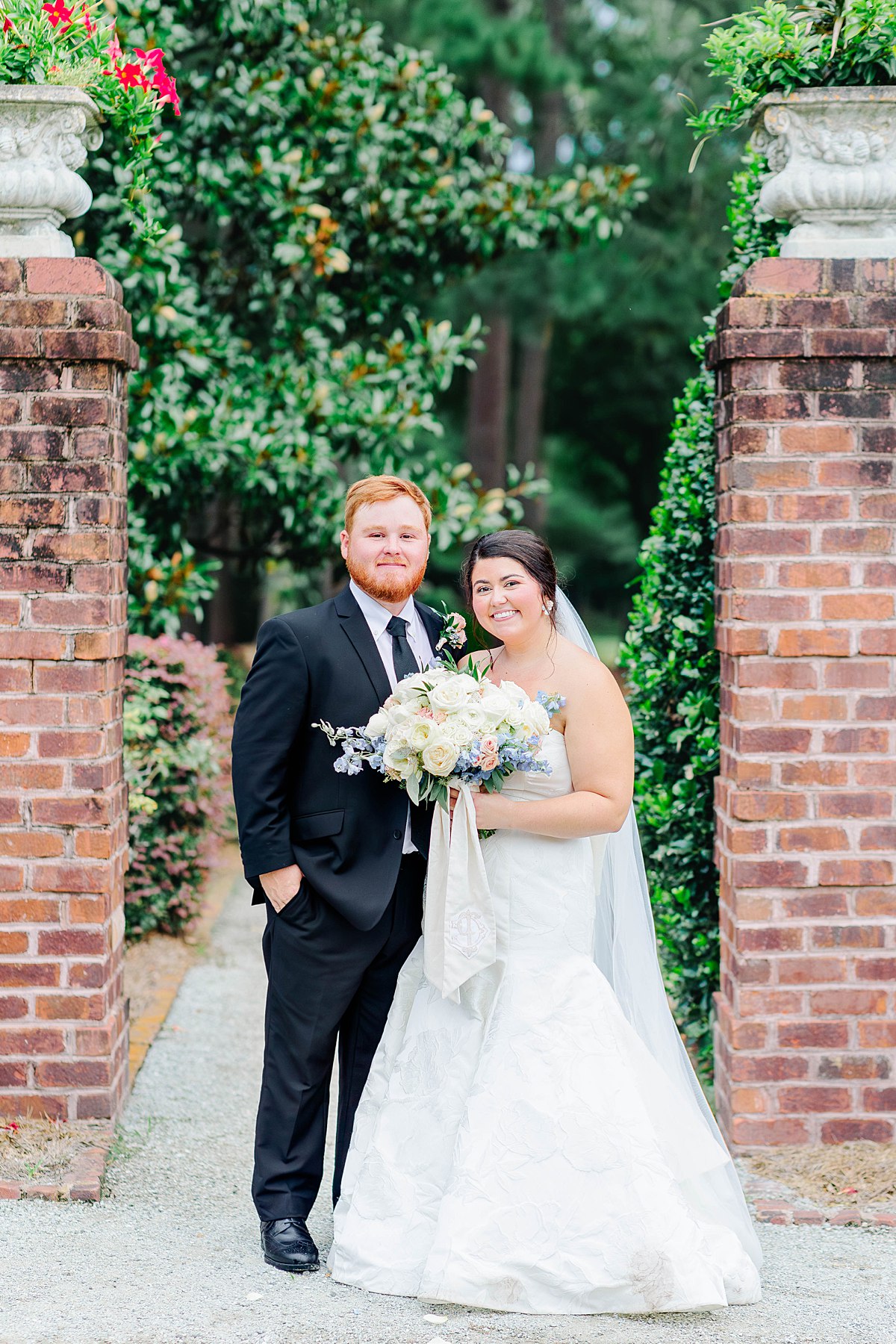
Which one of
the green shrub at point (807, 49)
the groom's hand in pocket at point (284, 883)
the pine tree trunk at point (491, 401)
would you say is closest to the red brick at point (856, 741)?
the groom's hand in pocket at point (284, 883)

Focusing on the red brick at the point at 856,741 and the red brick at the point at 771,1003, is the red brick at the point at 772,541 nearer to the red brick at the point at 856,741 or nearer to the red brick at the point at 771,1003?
the red brick at the point at 856,741

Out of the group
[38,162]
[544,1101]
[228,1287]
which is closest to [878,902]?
[544,1101]

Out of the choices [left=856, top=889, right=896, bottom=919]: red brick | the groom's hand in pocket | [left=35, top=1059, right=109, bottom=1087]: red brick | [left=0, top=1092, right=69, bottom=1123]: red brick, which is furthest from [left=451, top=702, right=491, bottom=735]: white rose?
A: [left=0, top=1092, right=69, bottom=1123]: red brick

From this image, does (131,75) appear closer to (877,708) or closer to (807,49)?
(807,49)

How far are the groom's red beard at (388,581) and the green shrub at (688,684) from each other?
1.31 metres

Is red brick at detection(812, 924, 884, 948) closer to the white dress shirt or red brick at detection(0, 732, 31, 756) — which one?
the white dress shirt

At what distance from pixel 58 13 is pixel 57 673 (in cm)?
197

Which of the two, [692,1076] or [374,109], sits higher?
[374,109]

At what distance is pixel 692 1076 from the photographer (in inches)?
141

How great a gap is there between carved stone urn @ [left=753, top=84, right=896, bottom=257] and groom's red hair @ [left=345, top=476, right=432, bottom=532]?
1449mm

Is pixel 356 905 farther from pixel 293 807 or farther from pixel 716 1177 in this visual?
pixel 716 1177

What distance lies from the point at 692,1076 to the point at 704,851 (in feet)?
3.45

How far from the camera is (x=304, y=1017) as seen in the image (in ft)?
11.4

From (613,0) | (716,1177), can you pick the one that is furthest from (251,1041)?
(613,0)
